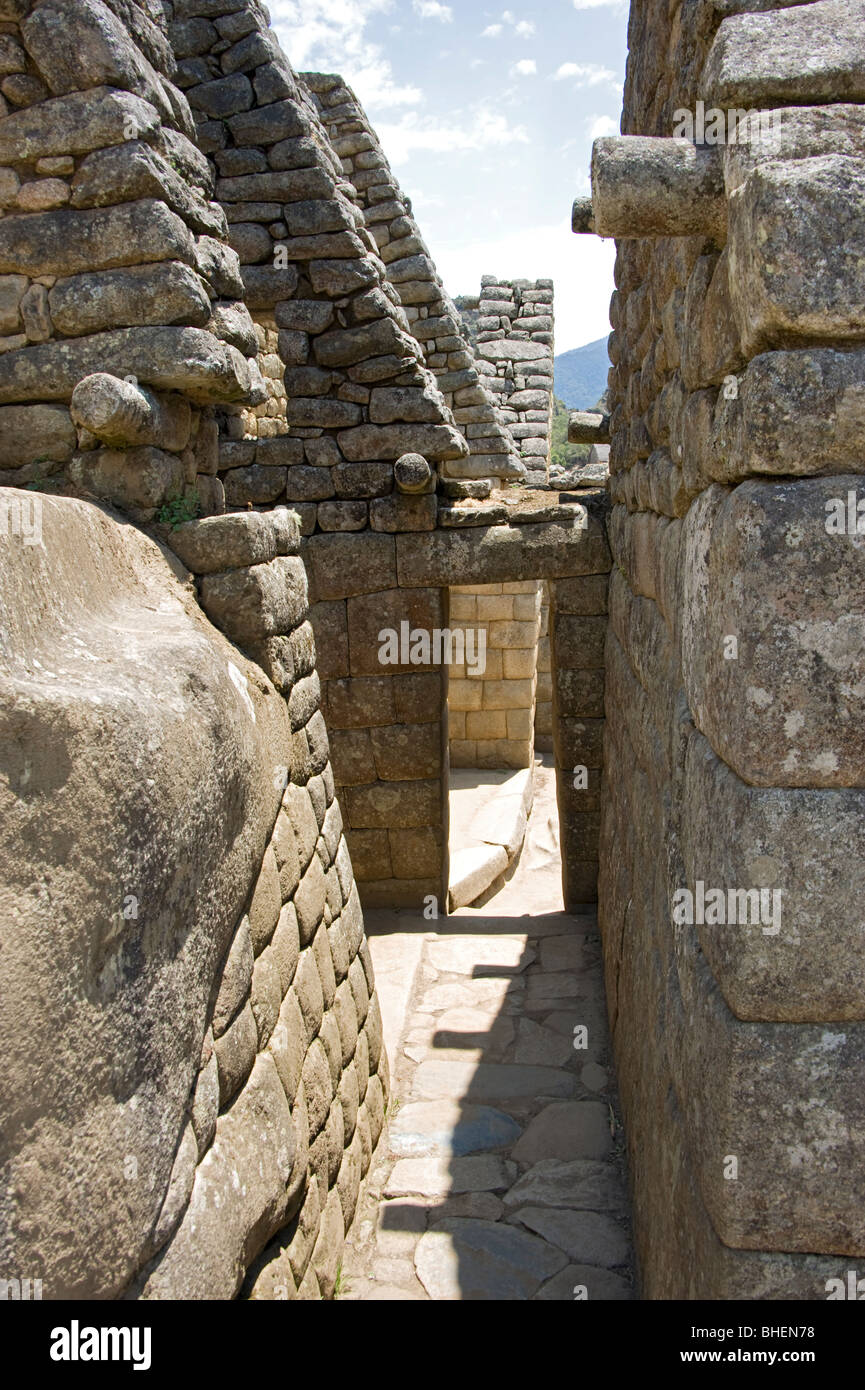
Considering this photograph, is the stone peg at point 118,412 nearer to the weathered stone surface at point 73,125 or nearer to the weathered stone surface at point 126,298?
the weathered stone surface at point 126,298

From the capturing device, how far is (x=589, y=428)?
6305 mm

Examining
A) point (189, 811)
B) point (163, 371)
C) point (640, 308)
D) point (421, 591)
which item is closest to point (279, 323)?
point (421, 591)

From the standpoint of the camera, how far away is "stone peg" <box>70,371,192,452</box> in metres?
2.62

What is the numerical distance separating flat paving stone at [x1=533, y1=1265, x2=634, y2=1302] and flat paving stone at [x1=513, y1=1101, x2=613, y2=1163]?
0.64m

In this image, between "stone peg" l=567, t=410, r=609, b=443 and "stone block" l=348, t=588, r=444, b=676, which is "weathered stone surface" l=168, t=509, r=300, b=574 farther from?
"stone peg" l=567, t=410, r=609, b=443

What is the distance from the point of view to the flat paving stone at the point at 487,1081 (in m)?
4.23

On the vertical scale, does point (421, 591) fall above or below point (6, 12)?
below

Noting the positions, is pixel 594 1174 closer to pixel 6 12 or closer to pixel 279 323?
pixel 6 12

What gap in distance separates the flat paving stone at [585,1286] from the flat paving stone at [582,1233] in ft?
0.14

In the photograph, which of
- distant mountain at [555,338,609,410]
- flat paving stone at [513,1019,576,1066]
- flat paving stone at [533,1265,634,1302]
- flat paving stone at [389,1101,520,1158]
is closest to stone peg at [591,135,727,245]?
flat paving stone at [533,1265,634,1302]

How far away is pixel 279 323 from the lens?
582 cm

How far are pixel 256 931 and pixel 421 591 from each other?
383cm

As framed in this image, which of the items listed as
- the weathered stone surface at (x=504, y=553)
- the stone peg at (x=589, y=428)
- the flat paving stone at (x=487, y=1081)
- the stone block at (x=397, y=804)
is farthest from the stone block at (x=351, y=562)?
the flat paving stone at (x=487, y=1081)

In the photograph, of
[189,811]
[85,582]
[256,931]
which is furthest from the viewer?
[256,931]
